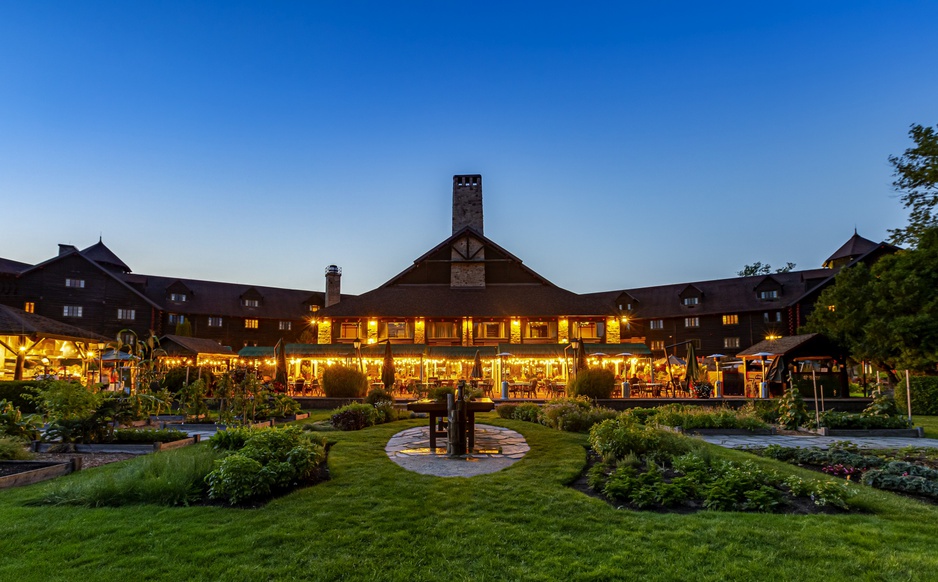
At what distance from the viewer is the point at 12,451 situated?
8.79 metres

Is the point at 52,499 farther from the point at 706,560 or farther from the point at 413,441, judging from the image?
the point at 706,560

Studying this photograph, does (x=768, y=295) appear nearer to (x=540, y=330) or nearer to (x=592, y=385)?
(x=540, y=330)

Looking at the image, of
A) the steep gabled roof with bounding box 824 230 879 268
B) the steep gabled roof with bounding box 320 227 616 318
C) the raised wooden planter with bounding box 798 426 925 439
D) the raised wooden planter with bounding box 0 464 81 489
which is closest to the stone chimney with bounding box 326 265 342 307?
the steep gabled roof with bounding box 320 227 616 318

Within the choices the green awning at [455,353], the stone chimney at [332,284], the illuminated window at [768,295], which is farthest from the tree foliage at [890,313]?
the stone chimney at [332,284]

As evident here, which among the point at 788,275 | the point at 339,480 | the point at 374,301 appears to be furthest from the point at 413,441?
the point at 788,275

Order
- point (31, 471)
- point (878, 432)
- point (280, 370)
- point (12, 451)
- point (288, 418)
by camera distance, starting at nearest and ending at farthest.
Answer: point (31, 471) < point (12, 451) < point (878, 432) < point (288, 418) < point (280, 370)

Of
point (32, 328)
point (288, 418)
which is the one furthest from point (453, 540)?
point (32, 328)

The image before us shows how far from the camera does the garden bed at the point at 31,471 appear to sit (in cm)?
736

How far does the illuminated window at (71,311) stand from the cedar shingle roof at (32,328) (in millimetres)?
14552

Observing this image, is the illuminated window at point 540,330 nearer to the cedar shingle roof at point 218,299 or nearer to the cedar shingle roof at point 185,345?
the cedar shingle roof at point 185,345

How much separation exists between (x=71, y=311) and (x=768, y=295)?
5348 cm

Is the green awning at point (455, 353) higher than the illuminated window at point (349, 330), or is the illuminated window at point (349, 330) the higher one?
the illuminated window at point (349, 330)

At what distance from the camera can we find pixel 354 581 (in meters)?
4.39

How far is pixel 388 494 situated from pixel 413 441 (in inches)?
180
